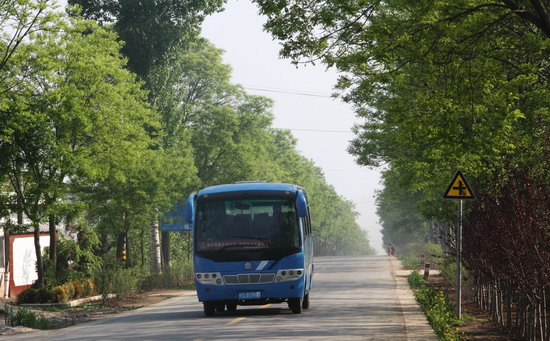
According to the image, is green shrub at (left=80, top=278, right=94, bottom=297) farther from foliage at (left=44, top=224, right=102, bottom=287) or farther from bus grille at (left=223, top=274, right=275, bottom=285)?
bus grille at (left=223, top=274, right=275, bottom=285)

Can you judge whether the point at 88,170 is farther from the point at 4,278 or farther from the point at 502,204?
the point at 502,204

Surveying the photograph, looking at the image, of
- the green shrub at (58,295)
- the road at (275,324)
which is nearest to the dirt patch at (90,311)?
the green shrub at (58,295)

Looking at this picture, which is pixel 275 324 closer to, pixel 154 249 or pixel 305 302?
pixel 305 302

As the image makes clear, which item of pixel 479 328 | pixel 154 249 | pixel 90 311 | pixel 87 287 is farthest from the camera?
pixel 154 249

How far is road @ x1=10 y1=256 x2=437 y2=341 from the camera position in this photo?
15.8 metres

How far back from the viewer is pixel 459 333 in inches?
629

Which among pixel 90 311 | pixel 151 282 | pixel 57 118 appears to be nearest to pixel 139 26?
pixel 151 282

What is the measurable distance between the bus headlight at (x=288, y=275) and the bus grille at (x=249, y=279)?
153mm

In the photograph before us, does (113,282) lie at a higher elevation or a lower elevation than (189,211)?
lower

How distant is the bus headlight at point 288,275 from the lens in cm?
1986

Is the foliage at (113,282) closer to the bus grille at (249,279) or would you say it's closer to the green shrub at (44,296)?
the green shrub at (44,296)

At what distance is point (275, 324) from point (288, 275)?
218 centimetres

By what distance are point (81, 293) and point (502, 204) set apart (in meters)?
18.9

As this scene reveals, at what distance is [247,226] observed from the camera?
20078 millimetres
